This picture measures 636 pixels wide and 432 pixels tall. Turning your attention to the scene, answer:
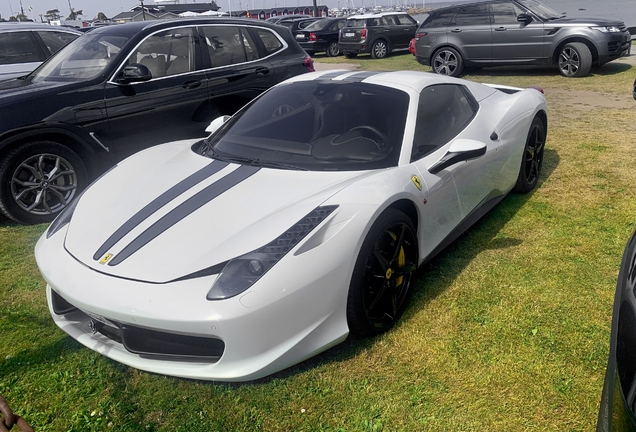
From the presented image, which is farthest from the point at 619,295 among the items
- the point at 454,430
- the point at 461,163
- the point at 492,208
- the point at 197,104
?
the point at 197,104

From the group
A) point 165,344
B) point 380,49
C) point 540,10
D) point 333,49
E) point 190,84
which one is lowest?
point 333,49

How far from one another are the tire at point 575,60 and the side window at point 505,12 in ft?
4.01

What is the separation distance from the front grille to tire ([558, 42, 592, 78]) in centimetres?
1099

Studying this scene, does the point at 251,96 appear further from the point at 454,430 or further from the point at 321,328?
the point at 454,430

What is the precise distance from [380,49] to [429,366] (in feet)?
55.0

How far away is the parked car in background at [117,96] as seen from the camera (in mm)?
4773

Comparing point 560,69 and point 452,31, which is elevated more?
point 452,31

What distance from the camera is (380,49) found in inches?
723

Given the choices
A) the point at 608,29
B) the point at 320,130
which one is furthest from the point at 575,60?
the point at 320,130

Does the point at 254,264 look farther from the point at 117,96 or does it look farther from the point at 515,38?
the point at 515,38

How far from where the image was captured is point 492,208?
4.71 meters

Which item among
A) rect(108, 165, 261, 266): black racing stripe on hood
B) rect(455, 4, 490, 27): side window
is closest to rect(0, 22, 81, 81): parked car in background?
rect(108, 165, 261, 266): black racing stripe on hood

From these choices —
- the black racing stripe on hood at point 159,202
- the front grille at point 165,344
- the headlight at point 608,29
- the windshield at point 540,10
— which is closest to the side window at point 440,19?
the windshield at point 540,10

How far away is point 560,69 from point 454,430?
36.4 ft
